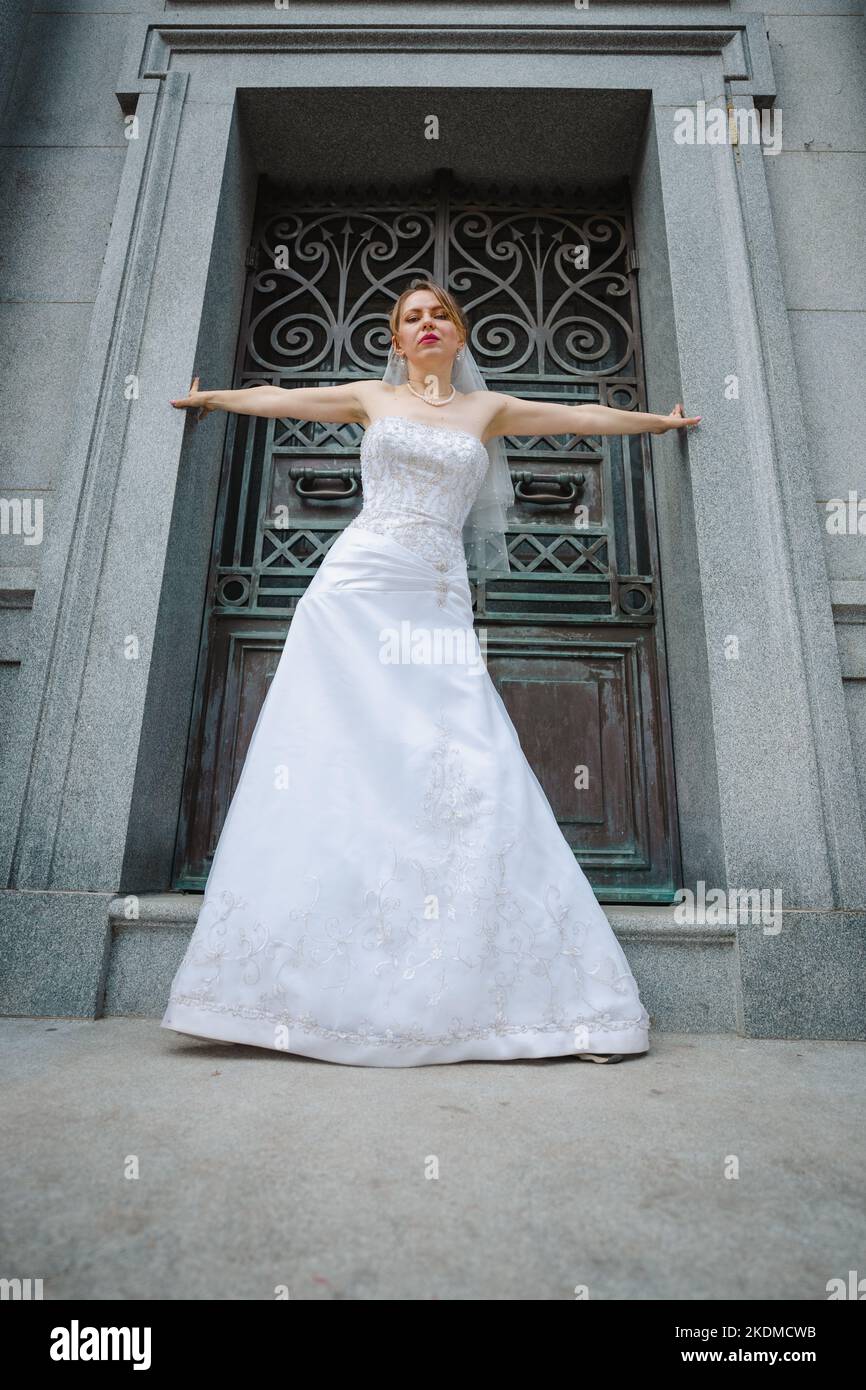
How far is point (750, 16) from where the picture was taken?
4.38 m

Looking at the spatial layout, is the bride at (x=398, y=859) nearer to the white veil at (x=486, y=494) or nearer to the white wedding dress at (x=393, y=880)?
the white wedding dress at (x=393, y=880)

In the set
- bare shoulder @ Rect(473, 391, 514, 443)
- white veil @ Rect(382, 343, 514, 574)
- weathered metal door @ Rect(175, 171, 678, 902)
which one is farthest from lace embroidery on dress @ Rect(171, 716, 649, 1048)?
bare shoulder @ Rect(473, 391, 514, 443)

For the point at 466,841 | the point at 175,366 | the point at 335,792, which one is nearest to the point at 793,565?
the point at 466,841

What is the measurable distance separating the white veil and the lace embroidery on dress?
171cm

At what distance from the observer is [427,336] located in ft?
11.8

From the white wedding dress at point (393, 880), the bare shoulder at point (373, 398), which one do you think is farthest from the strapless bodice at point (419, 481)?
the white wedding dress at point (393, 880)

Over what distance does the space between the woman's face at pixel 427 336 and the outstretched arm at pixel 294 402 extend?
0.31 metres

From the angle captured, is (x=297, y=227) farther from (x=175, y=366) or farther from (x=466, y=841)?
(x=466, y=841)

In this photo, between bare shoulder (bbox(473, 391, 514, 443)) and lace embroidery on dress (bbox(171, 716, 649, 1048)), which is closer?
lace embroidery on dress (bbox(171, 716, 649, 1048))

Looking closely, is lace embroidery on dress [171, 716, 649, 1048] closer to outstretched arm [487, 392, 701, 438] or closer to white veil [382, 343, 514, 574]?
white veil [382, 343, 514, 574]

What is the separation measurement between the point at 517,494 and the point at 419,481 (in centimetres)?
108

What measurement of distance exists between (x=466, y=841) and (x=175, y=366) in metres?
2.79

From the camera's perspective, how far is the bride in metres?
2.43

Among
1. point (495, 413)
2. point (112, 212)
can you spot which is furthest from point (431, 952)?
point (112, 212)
